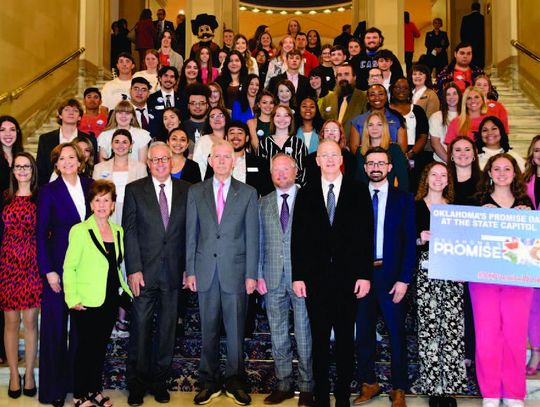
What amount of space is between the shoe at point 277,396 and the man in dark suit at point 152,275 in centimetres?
77

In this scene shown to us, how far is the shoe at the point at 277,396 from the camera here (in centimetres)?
466

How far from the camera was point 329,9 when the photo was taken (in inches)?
1003

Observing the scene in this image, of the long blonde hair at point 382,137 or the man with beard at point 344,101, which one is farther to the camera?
the man with beard at point 344,101

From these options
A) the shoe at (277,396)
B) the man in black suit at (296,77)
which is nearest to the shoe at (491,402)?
the shoe at (277,396)

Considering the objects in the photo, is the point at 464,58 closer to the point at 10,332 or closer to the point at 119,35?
the point at 10,332

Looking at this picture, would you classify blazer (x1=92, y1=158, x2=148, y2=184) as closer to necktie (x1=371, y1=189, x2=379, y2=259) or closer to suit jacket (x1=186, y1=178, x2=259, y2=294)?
suit jacket (x1=186, y1=178, x2=259, y2=294)

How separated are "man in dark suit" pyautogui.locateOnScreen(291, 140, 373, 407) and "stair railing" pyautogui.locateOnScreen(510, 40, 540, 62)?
20.8 ft

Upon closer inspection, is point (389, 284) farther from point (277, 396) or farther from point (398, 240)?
point (277, 396)

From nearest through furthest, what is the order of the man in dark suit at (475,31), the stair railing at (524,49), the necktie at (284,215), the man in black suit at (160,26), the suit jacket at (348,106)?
the necktie at (284,215) → the suit jacket at (348,106) → the stair railing at (524,49) → the man in black suit at (160,26) → the man in dark suit at (475,31)

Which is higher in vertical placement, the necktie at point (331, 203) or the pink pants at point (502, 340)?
the necktie at point (331, 203)

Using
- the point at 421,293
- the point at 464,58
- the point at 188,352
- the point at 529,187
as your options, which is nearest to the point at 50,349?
the point at 188,352

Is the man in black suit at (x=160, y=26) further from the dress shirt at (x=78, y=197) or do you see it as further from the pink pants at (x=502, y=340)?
the pink pants at (x=502, y=340)

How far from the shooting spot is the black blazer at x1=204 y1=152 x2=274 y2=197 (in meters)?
5.73

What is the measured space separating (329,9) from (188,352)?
73.3 ft
